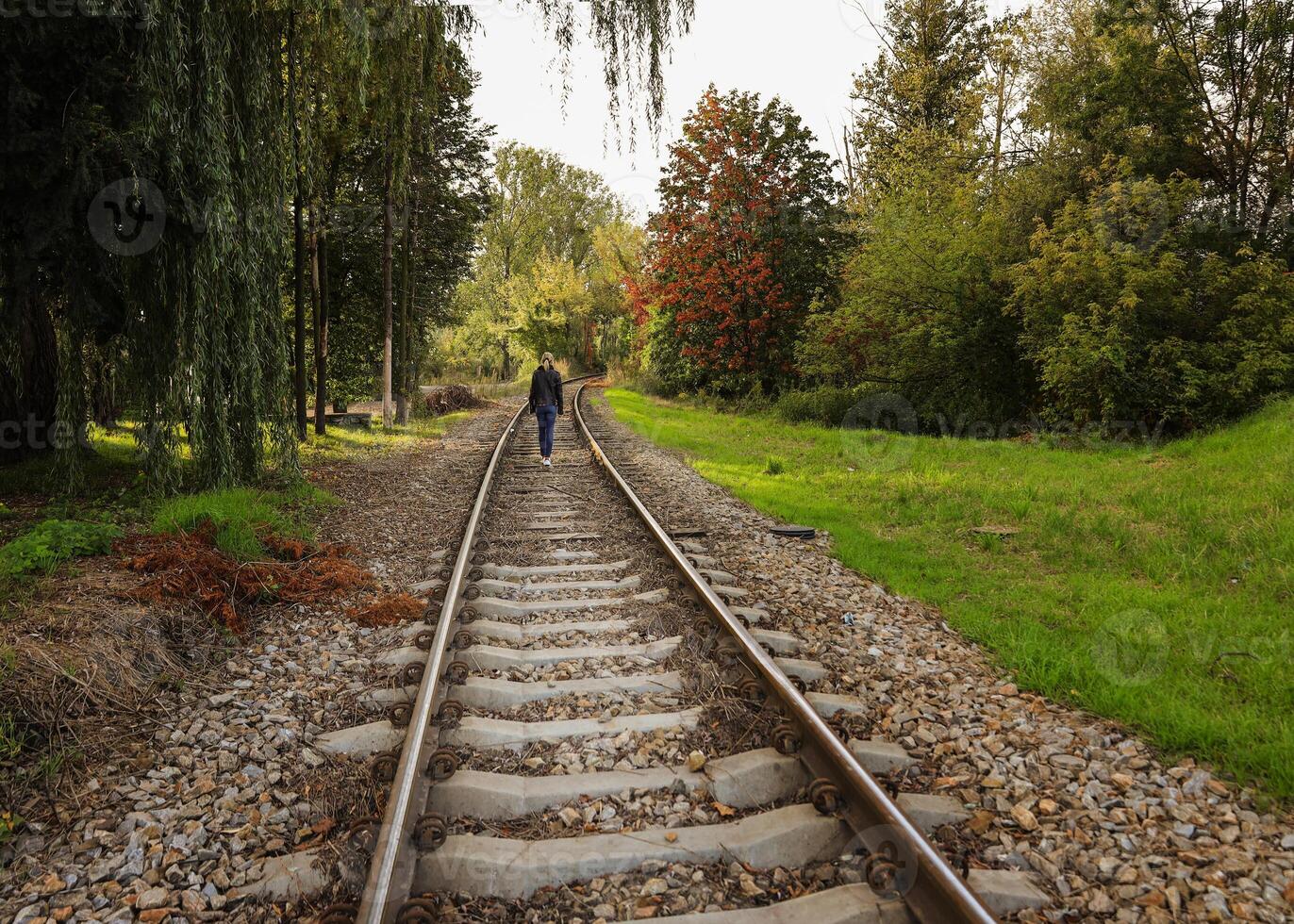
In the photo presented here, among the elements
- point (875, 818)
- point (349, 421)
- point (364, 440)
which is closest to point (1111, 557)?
point (875, 818)

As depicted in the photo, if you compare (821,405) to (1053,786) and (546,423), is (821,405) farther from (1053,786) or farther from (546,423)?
(1053,786)

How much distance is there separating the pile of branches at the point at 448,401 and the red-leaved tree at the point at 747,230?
806 centimetres

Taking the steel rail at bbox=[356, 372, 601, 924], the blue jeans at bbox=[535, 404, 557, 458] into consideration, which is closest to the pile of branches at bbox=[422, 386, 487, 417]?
the blue jeans at bbox=[535, 404, 557, 458]

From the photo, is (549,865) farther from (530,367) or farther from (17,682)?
(530,367)

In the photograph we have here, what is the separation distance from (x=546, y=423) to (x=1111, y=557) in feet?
25.4

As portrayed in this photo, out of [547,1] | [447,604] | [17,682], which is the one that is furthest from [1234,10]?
[17,682]

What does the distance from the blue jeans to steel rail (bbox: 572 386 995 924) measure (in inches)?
296

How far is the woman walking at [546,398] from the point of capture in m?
10.8

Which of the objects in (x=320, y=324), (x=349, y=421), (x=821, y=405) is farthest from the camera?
(x=821, y=405)

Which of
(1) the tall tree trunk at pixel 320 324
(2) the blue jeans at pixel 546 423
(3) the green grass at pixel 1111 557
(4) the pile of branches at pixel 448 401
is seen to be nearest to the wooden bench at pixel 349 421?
(1) the tall tree trunk at pixel 320 324

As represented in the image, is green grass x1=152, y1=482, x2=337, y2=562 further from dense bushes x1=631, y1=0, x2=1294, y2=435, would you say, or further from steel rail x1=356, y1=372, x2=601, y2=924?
dense bushes x1=631, y1=0, x2=1294, y2=435

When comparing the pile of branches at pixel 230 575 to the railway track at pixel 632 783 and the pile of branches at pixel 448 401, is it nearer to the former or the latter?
the railway track at pixel 632 783

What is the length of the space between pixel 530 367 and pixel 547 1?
34.2 metres

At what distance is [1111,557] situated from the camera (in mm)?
6141
